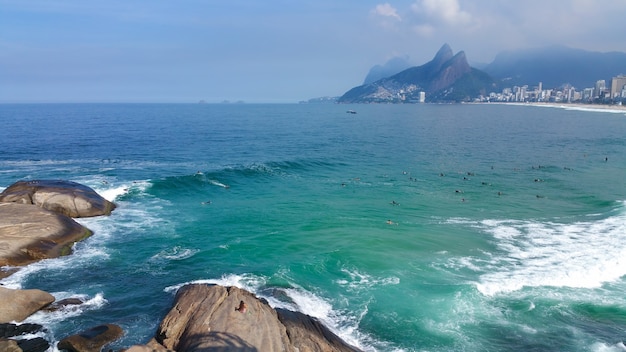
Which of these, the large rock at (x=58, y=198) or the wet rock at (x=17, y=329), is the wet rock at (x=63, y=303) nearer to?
the wet rock at (x=17, y=329)

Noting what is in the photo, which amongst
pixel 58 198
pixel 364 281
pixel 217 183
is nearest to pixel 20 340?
pixel 364 281

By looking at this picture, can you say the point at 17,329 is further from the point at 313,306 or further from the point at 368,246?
the point at 368,246

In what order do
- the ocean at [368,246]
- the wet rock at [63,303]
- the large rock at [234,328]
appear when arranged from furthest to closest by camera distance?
the wet rock at [63,303] → the ocean at [368,246] → the large rock at [234,328]

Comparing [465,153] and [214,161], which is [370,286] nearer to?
[214,161]

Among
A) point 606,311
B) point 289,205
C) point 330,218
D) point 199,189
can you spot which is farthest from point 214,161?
point 606,311

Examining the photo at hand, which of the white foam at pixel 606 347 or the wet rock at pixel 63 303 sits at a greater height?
the wet rock at pixel 63 303

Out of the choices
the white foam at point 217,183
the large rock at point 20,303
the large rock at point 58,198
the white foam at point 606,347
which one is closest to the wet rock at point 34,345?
the large rock at point 20,303

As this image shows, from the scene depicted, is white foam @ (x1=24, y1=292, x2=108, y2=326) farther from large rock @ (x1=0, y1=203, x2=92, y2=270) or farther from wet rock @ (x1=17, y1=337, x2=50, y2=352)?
large rock @ (x1=0, y1=203, x2=92, y2=270)

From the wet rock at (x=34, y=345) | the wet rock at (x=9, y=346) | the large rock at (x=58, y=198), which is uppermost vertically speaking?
the large rock at (x=58, y=198)
